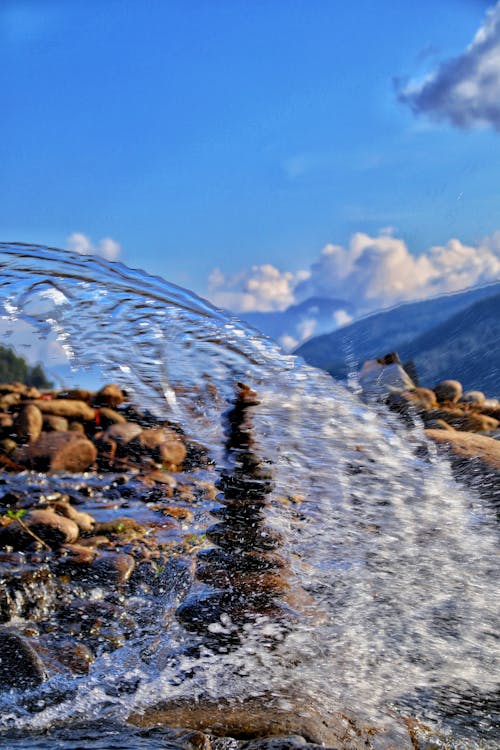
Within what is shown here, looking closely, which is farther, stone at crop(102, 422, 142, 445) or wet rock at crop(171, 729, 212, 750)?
stone at crop(102, 422, 142, 445)

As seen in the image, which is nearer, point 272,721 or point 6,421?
point 272,721

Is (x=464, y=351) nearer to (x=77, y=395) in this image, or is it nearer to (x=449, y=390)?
(x=449, y=390)

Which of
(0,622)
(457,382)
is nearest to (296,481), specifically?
(457,382)

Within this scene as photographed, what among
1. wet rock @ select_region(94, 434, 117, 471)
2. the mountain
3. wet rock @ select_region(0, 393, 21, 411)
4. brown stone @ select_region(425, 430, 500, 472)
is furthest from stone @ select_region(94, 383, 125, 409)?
brown stone @ select_region(425, 430, 500, 472)

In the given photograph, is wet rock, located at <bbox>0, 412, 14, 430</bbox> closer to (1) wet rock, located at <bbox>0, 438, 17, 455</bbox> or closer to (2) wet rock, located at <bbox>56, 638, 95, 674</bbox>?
(1) wet rock, located at <bbox>0, 438, 17, 455</bbox>

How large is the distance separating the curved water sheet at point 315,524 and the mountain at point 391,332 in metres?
0.09

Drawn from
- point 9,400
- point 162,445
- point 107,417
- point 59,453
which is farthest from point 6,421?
point 162,445

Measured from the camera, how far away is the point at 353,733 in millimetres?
1796

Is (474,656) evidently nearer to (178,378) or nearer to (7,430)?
(178,378)

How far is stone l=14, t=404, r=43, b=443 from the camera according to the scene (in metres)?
2.03

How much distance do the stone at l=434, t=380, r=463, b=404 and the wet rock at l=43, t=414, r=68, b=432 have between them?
3.40 ft

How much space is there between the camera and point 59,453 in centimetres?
215

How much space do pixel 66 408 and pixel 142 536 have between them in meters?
0.90

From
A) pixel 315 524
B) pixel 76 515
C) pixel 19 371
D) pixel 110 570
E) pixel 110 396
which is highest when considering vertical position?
pixel 19 371
